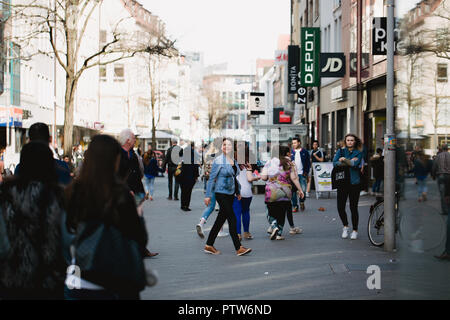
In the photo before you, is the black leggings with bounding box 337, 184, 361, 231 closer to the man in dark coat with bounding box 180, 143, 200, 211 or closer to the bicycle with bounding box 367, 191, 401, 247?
the bicycle with bounding box 367, 191, 401, 247

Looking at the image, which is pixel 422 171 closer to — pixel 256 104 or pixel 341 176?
pixel 341 176

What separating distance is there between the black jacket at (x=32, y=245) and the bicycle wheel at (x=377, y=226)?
302 inches

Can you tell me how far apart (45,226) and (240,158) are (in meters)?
8.42

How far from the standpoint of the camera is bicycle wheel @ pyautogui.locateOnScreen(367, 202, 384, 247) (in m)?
11.1

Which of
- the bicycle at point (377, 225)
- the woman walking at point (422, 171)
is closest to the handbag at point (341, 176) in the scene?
the bicycle at point (377, 225)

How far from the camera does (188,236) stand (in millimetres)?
12719

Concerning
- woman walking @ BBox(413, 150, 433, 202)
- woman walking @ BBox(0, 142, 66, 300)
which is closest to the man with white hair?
woman walking @ BBox(413, 150, 433, 202)

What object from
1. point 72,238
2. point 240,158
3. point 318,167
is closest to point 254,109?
point 318,167

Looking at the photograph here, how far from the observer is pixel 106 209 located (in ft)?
12.8

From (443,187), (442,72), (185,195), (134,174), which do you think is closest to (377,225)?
(134,174)

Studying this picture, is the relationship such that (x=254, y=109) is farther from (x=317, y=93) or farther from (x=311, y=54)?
(x=317, y=93)

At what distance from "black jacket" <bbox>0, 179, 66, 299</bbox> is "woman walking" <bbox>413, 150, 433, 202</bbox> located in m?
2.95

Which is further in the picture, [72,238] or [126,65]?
[126,65]

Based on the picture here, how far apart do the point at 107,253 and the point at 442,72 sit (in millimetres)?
3144
